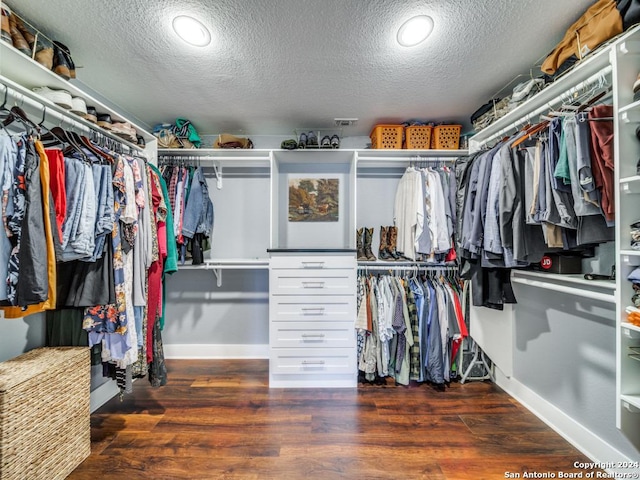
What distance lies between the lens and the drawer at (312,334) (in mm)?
2059

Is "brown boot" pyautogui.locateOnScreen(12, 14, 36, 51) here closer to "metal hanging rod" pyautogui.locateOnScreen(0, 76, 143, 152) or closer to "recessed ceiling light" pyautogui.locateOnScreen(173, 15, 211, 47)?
"metal hanging rod" pyautogui.locateOnScreen(0, 76, 143, 152)

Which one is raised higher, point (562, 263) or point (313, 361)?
point (562, 263)

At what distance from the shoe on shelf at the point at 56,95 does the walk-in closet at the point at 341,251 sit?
0.11ft

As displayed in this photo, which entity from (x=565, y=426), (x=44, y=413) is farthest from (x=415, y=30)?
(x=44, y=413)

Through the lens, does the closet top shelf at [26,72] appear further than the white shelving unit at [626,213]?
Yes

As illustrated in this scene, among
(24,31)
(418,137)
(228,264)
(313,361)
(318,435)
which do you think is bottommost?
(318,435)

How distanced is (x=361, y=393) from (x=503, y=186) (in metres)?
1.65

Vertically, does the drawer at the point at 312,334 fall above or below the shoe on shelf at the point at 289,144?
below

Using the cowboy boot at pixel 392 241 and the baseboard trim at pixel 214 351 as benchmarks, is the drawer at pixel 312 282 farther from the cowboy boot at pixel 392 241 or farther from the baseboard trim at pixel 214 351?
the baseboard trim at pixel 214 351

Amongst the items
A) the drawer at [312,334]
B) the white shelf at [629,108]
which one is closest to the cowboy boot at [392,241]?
the drawer at [312,334]

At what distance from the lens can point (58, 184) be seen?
1174 millimetres

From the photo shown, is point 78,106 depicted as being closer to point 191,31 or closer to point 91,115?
point 91,115

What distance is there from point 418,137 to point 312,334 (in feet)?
5.95

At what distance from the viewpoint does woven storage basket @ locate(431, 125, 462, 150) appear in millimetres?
2258
